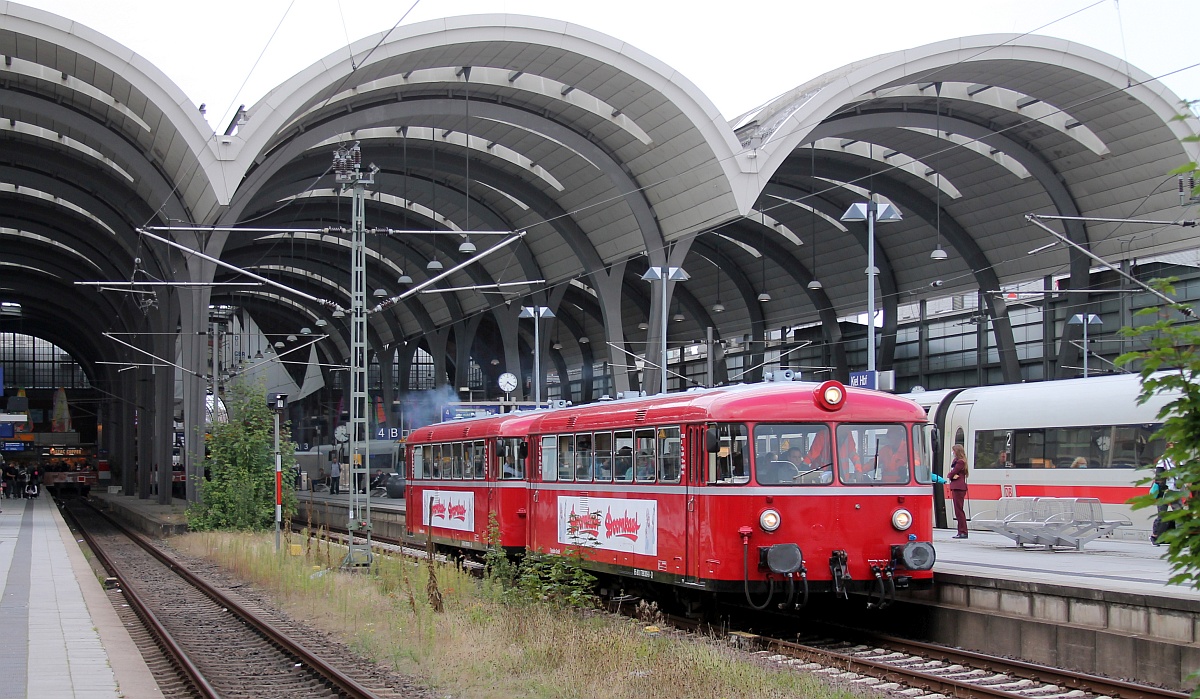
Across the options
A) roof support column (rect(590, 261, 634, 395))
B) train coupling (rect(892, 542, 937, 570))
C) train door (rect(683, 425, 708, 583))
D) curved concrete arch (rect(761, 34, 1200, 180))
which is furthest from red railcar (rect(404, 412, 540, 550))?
→ roof support column (rect(590, 261, 634, 395))

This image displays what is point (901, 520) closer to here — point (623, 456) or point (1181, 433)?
point (623, 456)

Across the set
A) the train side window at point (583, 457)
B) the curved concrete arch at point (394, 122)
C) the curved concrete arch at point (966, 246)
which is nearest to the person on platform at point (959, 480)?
the train side window at point (583, 457)

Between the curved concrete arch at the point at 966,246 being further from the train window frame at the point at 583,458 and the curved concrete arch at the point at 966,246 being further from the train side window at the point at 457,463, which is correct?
the train window frame at the point at 583,458

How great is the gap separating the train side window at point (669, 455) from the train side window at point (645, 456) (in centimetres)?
16

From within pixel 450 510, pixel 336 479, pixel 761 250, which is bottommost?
pixel 336 479

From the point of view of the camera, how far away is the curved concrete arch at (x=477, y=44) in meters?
30.6

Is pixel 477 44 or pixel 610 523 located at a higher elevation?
pixel 477 44

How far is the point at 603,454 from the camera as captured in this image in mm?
16312

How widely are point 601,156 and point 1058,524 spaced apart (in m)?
23.0

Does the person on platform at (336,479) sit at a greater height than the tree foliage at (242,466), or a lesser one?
lesser

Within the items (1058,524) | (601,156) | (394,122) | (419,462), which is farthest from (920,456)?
(394,122)

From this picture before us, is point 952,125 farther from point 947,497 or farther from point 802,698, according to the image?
point 802,698

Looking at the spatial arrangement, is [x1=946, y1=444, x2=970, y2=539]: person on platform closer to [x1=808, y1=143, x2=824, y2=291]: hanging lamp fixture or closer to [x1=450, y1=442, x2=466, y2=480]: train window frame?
[x1=450, y1=442, x2=466, y2=480]: train window frame

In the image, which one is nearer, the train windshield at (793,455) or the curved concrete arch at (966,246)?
the train windshield at (793,455)
